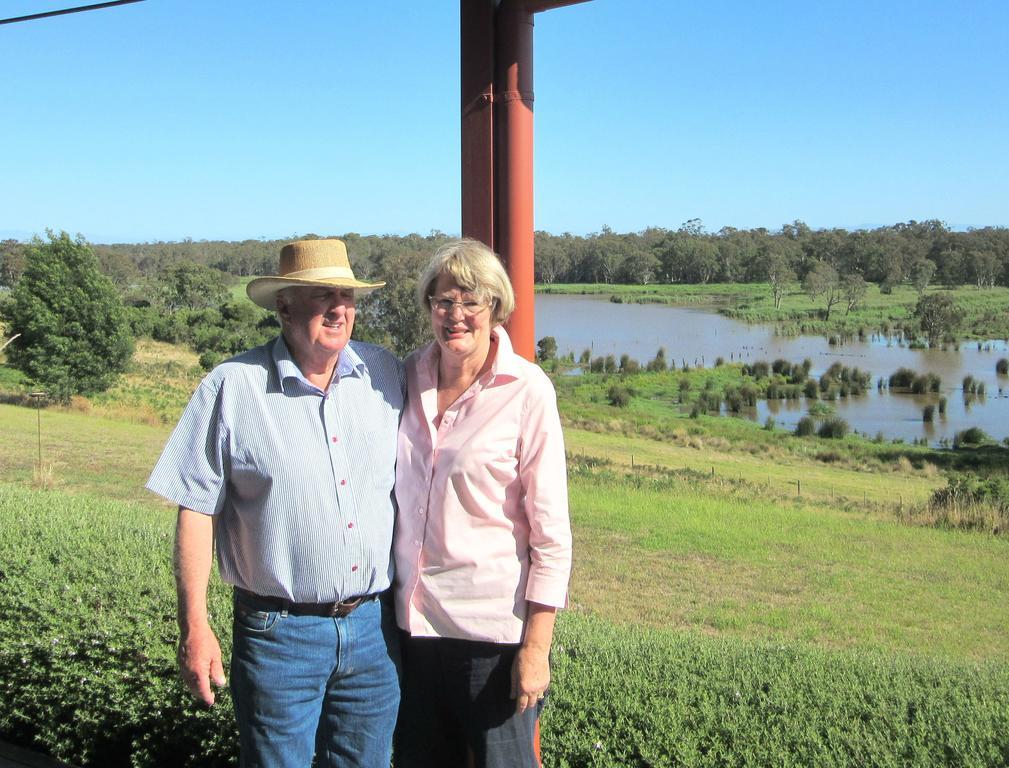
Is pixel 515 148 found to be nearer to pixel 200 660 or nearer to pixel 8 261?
pixel 200 660

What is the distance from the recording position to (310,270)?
2.10 meters

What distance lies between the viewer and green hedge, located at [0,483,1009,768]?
7.57 feet

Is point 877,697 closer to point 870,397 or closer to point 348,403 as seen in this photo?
point 348,403

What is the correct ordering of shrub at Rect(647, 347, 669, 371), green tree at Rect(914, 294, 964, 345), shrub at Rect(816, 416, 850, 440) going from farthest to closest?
green tree at Rect(914, 294, 964, 345)
shrub at Rect(647, 347, 669, 371)
shrub at Rect(816, 416, 850, 440)

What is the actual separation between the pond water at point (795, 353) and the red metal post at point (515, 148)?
41.6 meters

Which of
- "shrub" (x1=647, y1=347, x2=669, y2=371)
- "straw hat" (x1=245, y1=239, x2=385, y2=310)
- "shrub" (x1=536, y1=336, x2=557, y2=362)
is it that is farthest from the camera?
"shrub" (x1=536, y1=336, x2=557, y2=362)

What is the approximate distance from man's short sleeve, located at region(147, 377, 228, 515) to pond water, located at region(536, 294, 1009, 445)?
4227 centimetres

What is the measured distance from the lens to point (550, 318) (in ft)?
312

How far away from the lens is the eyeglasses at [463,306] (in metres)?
2.03

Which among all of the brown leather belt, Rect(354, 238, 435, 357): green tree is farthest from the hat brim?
Rect(354, 238, 435, 357): green tree

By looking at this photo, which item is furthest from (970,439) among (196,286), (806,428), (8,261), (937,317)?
(8,261)

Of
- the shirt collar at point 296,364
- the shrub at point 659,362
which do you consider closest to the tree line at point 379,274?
the shrub at point 659,362

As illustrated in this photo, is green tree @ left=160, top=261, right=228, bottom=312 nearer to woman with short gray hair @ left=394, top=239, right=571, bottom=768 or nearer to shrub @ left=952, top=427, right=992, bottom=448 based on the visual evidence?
shrub @ left=952, top=427, right=992, bottom=448

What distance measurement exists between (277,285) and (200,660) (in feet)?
2.67
